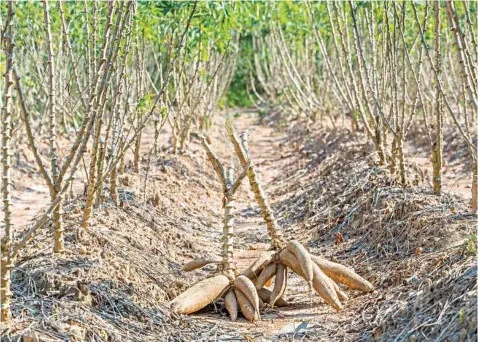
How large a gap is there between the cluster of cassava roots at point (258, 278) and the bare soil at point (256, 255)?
81 millimetres

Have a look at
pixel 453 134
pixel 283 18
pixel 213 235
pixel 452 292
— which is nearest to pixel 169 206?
pixel 213 235

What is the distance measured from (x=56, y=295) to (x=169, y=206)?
346 centimetres

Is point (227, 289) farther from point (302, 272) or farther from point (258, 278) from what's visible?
point (302, 272)

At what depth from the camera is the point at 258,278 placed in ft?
15.8

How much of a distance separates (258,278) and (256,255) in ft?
4.52

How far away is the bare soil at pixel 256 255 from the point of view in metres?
3.70

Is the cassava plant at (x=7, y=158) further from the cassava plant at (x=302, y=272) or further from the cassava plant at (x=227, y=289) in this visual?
the cassava plant at (x=302, y=272)

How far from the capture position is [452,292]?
3617 millimetres

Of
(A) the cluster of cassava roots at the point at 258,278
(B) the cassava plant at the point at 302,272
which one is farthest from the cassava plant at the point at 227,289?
(B) the cassava plant at the point at 302,272

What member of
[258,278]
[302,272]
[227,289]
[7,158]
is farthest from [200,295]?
[7,158]

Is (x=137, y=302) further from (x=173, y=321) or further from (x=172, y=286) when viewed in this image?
(x=172, y=286)

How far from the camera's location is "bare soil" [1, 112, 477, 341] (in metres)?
3.70

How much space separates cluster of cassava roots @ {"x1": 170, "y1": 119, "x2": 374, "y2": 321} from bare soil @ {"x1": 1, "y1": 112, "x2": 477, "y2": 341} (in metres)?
0.08

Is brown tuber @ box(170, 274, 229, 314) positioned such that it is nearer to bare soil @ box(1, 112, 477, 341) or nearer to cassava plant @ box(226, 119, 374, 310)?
bare soil @ box(1, 112, 477, 341)
